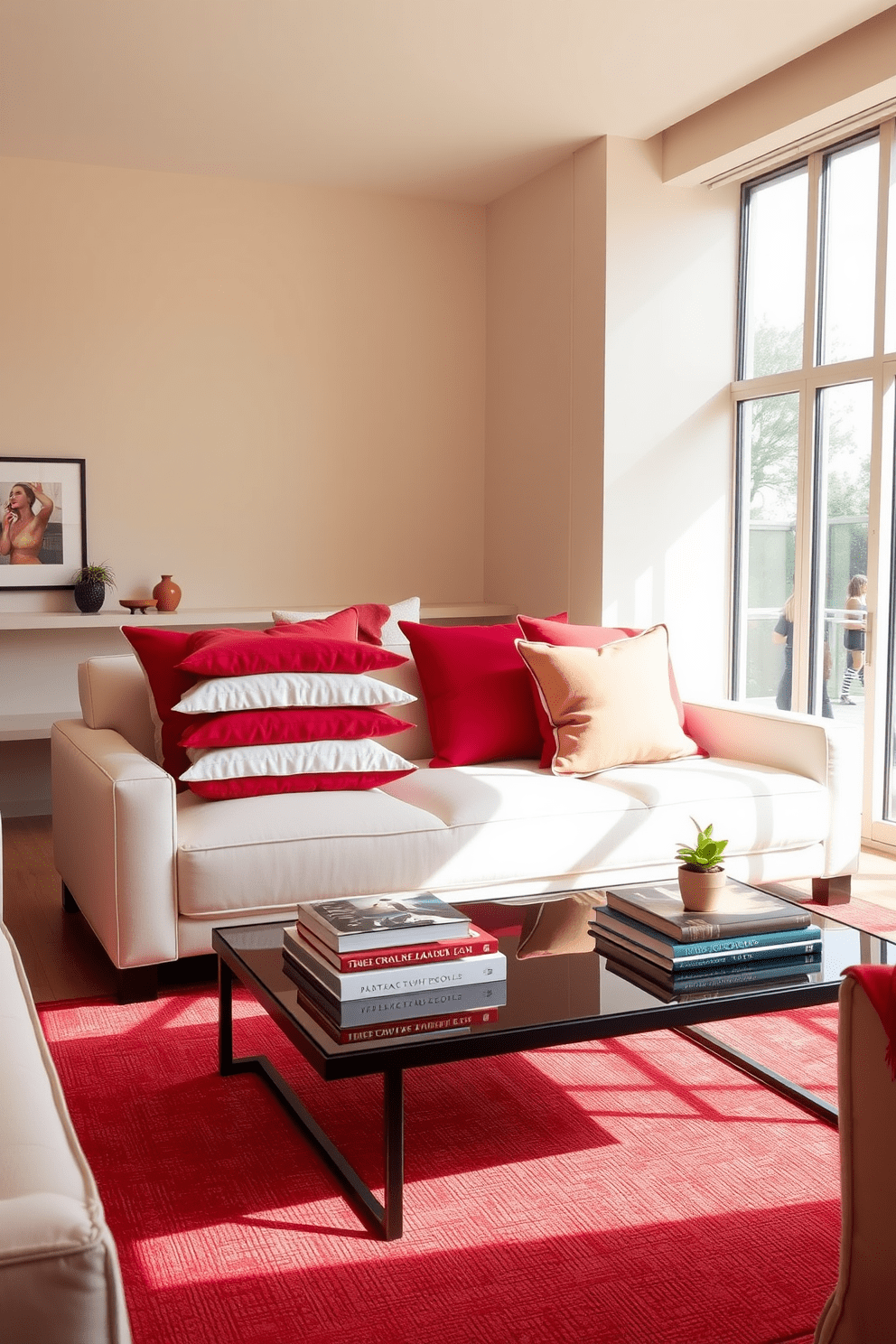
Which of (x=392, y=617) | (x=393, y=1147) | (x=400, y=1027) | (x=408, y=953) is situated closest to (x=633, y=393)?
(x=392, y=617)

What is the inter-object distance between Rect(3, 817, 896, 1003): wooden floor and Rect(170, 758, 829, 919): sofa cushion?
31 centimetres

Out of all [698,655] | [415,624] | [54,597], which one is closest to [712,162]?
[698,655]

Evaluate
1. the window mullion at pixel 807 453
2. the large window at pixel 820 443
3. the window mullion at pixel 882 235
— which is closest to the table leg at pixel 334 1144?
the large window at pixel 820 443

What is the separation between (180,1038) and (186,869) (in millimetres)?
385

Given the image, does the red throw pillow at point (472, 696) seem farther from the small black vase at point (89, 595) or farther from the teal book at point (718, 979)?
the small black vase at point (89, 595)

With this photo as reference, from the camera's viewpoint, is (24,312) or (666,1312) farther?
Answer: (24,312)

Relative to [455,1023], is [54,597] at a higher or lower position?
higher

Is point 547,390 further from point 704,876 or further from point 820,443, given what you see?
point 704,876

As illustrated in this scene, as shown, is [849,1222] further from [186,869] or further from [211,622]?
[211,622]

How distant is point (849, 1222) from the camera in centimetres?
135

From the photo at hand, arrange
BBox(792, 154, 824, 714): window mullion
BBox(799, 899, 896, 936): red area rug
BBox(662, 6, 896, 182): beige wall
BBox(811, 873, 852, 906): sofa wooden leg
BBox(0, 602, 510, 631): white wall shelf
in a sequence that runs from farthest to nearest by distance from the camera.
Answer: BBox(0, 602, 510, 631): white wall shelf → BBox(792, 154, 824, 714): window mullion → BBox(662, 6, 896, 182): beige wall → BBox(811, 873, 852, 906): sofa wooden leg → BBox(799, 899, 896, 936): red area rug

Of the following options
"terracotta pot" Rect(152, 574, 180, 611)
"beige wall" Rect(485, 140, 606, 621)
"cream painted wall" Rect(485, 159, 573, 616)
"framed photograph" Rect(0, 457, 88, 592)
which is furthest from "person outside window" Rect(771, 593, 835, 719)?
"framed photograph" Rect(0, 457, 88, 592)

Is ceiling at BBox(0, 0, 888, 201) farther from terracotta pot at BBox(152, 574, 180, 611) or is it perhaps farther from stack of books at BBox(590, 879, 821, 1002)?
stack of books at BBox(590, 879, 821, 1002)

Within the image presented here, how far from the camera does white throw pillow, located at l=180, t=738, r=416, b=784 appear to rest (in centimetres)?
312
